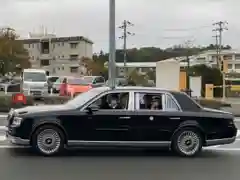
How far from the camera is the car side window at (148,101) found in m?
10.4

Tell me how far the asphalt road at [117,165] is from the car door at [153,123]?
47cm

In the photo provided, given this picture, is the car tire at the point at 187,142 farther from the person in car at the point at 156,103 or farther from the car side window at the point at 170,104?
the person in car at the point at 156,103

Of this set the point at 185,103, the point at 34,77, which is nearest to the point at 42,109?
the point at 185,103

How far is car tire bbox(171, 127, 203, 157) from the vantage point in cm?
1034

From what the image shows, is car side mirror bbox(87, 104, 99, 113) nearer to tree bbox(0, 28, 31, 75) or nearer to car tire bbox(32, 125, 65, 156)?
car tire bbox(32, 125, 65, 156)

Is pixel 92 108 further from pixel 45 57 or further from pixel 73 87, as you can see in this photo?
pixel 45 57

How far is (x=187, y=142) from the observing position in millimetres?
10398

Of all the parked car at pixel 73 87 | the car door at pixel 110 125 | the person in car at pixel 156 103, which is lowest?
the car door at pixel 110 125

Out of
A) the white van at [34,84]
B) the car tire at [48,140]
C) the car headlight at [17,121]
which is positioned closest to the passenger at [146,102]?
the car tire at [48,140]

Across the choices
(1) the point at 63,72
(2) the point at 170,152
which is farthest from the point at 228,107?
(1) the point at 63,72

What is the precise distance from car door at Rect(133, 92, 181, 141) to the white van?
20098 millimetres

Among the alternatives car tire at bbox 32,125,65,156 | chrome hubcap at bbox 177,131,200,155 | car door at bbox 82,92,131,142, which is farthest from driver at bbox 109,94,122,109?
chrome hubcap at bbox 177,131,200,155

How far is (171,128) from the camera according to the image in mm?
10281

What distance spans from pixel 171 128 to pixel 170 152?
2.86 feet
